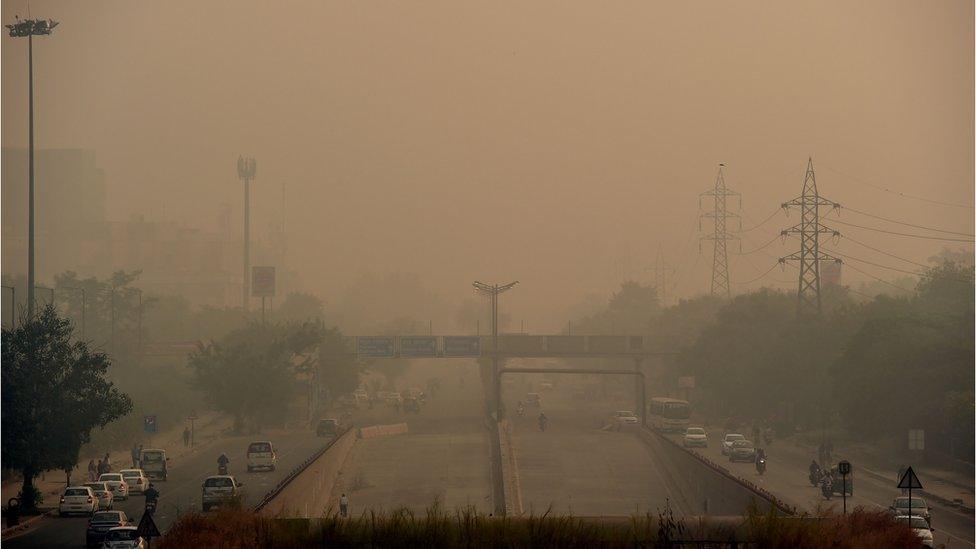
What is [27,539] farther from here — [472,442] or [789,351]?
[789,351]

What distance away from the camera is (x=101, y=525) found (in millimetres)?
42438

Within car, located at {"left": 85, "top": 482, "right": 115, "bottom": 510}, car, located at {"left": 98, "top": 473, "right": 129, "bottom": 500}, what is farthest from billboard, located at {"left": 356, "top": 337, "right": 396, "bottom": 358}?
car, located at {"left": 85, "top": 482, "right": 115, "bottom": 510}

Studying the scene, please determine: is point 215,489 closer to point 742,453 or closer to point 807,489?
point 807,489

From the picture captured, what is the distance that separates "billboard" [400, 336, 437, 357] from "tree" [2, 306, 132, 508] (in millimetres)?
76292

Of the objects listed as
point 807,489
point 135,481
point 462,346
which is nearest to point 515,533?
point 135,481

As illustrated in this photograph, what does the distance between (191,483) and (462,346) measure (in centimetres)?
7078

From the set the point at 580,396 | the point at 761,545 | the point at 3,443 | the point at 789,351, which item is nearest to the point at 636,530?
the point at 761,545

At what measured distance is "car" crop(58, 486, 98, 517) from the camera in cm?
5191

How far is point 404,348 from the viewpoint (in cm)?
13825

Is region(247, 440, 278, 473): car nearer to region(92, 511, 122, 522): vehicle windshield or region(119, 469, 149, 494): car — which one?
region(119, 469, 149, 494): car

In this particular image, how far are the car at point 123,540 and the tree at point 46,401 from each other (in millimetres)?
16538

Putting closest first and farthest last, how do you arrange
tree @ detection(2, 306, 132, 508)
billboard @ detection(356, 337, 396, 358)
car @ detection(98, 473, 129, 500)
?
tree @ detection(2, 306, 132, 508) → car @ detection(98, 473, 129, 500) → billboard @ detection(356, 337, 396, 358)

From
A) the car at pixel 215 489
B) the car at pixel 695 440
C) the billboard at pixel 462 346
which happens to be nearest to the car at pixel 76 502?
the car at pixel 215 489

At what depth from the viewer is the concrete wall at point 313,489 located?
150ft
